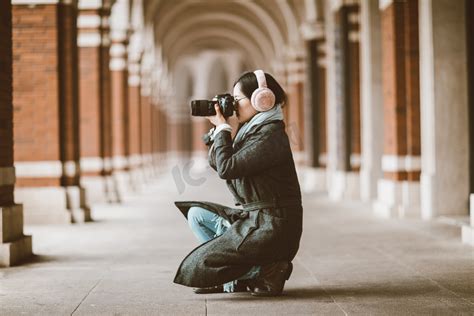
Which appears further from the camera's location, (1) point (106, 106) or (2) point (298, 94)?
(2) point (298, 94)

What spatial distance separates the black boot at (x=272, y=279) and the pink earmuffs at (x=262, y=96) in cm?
102

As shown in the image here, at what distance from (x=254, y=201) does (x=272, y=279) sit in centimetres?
53

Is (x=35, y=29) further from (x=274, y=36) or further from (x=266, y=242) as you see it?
(x=274, y=36)

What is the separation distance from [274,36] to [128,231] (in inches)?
857

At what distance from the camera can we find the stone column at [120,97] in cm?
1891

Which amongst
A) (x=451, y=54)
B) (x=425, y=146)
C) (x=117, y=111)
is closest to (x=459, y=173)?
(x=425, y=146)

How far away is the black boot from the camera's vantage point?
5.15 m

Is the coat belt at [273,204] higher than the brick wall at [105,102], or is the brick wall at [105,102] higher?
the brick wall at [105,102]

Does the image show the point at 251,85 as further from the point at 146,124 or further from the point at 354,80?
the point at 146,124

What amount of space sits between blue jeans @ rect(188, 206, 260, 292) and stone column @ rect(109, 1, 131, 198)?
13.3m

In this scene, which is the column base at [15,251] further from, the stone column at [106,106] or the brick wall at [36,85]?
the stone column at [106,106]

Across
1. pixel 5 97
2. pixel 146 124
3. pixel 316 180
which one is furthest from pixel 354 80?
pixel 146 124

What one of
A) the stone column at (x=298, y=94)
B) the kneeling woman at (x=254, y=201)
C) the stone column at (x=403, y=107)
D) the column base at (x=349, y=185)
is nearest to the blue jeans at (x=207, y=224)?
the kneeling woman at (x=254, y=201)

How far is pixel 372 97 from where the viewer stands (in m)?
13.9
